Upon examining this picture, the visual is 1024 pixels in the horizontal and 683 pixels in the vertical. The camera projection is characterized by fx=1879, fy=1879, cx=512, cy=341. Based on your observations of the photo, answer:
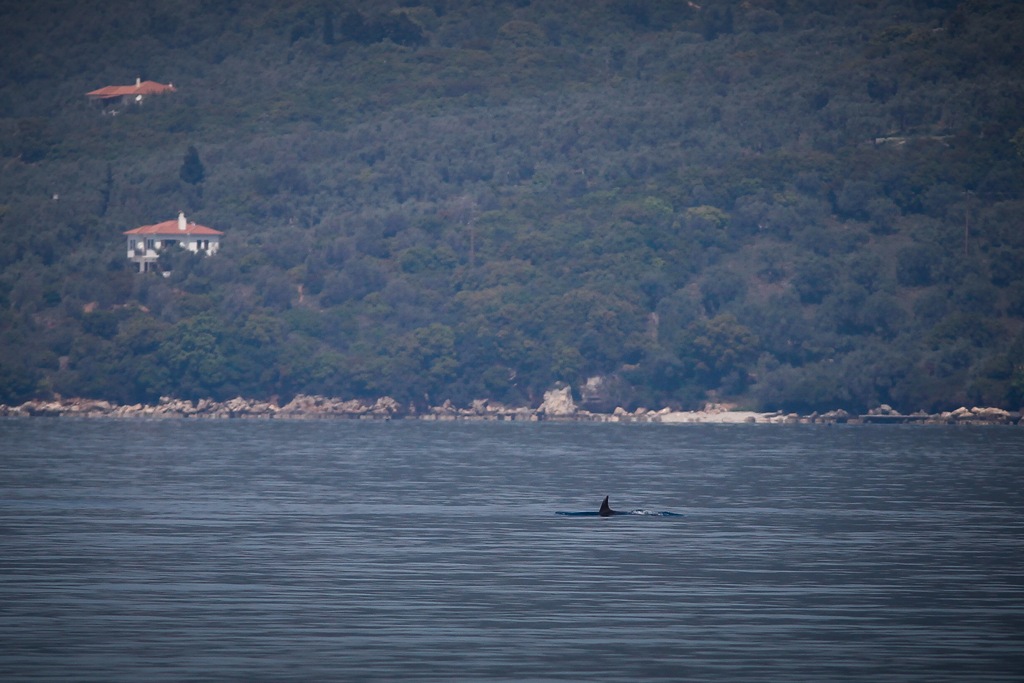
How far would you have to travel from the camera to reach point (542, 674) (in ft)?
95.7

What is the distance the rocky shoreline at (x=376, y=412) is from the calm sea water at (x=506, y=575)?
311ft

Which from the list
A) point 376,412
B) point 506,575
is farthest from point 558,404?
point 506,575

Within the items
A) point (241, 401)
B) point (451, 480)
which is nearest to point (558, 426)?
point (241, 401)

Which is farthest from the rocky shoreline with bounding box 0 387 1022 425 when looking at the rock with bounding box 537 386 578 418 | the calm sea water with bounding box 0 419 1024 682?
the calm sea water with bounding box 0 419 1024 682

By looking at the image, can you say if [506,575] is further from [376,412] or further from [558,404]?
[376,412]

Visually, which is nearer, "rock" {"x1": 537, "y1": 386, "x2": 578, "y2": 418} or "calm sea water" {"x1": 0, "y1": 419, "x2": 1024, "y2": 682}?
"calm sea water" {"x1": 0, "y1": 419, "x2": 1024, "y2": 682}

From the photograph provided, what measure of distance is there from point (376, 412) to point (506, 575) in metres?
151

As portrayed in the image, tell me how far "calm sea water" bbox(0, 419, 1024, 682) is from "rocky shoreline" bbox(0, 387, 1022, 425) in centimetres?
9476

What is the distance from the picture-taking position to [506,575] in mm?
41500

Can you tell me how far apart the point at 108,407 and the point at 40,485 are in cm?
12216

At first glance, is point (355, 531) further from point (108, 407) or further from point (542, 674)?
Answer: point (108, 407)

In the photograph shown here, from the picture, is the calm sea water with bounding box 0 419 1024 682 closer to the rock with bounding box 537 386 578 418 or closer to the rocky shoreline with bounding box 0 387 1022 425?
the rocky shoreline with bounding box 0 387 1022 425

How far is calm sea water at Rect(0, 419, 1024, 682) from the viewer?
30547mm

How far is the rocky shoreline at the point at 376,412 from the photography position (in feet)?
597
